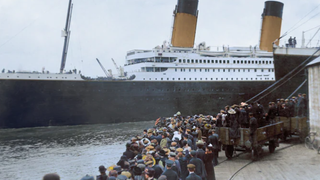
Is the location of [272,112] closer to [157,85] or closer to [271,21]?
[157,85]

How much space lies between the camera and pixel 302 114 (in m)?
12.9

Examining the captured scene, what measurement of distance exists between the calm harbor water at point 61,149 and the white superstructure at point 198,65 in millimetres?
6659

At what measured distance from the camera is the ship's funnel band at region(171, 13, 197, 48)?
104ft

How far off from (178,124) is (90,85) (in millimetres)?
17093

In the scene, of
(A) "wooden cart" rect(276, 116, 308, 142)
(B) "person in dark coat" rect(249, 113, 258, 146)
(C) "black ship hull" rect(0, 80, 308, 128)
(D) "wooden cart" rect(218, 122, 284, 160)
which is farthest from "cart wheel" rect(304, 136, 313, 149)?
(C) "black ship hull" rect(0, 80, 308, 128)

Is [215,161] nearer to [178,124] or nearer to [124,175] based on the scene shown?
[178,124]

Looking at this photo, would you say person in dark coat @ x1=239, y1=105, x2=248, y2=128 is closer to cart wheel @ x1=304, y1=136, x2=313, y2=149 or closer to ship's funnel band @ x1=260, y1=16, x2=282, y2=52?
cart wheel @ x1=304, y1=136, x2=313, y2=149

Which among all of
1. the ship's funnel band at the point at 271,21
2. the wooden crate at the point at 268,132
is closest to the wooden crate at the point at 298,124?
the wooden crate at the point at 268,132

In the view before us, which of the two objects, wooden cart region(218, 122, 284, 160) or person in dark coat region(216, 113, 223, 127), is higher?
person in dark coat region(216, 113, 223, 127)

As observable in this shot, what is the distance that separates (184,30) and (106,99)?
10745mm

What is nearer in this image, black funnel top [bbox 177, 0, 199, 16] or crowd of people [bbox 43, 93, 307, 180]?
crowd of people [bbox 43, 93, 307, 180]

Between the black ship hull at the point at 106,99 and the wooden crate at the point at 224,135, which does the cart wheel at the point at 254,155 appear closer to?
the wooden crate at the point at 224,135

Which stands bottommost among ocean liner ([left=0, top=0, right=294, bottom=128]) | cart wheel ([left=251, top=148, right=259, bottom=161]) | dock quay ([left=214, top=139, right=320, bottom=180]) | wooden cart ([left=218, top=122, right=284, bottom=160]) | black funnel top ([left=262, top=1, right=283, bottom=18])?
dock quay ([left=214, top=139, right=320, bottom=180])

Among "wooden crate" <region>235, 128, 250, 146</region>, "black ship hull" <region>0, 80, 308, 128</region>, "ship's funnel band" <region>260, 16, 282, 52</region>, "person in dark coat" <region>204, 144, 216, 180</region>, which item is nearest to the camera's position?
"person in dark coat" <region>204, 144, 216, 180</region>
